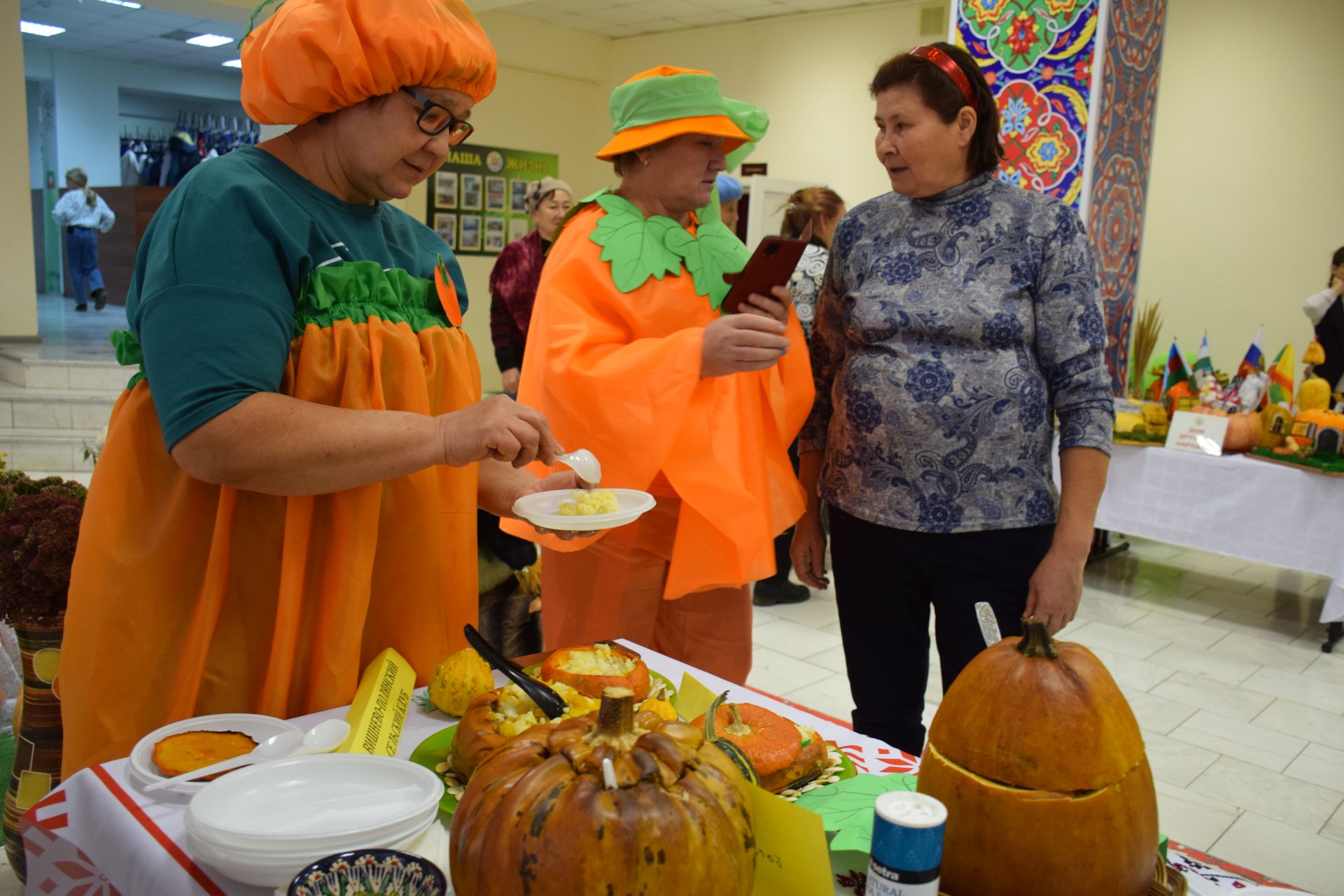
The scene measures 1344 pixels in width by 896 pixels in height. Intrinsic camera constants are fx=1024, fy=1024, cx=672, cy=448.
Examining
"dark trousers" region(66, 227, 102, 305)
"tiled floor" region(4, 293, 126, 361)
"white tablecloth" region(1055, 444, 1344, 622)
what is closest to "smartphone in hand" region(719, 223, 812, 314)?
"white tablecloth" region(1055, 444, 1344, 622)

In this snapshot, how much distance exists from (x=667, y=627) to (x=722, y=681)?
0.63 meters

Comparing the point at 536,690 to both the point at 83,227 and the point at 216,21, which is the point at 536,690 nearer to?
the point at 216,21

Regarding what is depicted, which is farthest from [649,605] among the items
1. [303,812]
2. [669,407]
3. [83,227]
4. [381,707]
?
[83,227]

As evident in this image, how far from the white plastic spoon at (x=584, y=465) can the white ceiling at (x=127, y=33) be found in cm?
1050

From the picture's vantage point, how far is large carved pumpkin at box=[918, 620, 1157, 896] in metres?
0.79

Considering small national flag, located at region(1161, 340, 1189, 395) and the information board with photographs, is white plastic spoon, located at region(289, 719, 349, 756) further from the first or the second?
the information board with photographs

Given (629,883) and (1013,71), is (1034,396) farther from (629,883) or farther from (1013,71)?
(1013,71)

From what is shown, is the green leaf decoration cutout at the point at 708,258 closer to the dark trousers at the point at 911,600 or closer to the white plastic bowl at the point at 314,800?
the dark trousers at the point at 911,600

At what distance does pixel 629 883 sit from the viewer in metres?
0.72

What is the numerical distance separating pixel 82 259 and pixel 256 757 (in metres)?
13.1

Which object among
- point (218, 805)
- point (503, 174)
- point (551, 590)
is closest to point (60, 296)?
Result: point (503, 174)

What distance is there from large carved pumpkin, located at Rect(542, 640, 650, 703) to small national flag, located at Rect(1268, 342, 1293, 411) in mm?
4134

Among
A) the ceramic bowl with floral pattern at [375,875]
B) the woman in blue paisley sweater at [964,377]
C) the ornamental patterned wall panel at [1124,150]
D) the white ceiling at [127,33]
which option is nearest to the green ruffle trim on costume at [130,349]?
the ceramic bowl with floral pattern at [375,875]

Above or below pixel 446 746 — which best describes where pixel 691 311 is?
above
